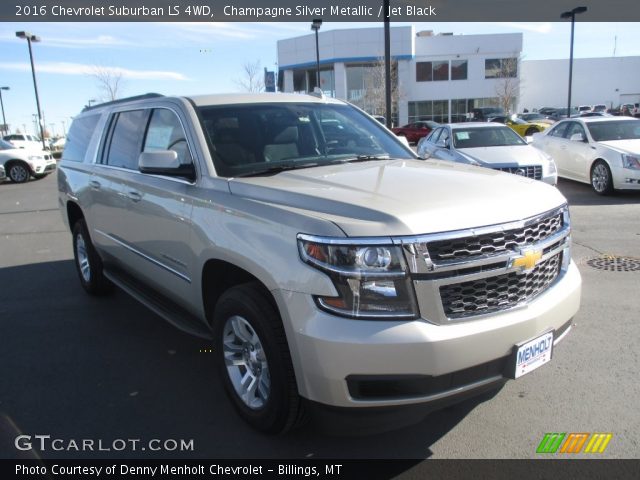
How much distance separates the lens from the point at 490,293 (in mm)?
2607

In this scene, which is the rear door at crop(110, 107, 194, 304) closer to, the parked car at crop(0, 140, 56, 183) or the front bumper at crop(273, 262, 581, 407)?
the front bumper at crop(273, 262, 581, 407)

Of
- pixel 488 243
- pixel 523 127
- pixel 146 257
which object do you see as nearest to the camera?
pixel 488 243

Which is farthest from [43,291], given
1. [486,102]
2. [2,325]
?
[486,102]

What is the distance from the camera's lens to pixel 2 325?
5.09 m

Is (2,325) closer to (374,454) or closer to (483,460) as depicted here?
(374,454)

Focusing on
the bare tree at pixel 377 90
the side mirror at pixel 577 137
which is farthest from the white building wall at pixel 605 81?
the side mirror at pixel 577 137

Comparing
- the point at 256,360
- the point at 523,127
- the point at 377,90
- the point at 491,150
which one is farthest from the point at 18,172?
the point at 377,90

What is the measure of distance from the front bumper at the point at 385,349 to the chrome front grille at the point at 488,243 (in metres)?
0.31

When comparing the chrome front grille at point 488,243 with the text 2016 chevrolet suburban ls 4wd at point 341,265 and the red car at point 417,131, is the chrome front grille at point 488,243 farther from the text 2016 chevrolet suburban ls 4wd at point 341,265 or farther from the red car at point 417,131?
the red car at point 417,131

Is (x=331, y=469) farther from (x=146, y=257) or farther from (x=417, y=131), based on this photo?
(x=417, y=131)

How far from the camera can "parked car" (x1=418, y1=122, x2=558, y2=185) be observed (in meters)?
10.4

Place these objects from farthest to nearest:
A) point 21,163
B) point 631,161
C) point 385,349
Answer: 1. point 21,163
2. point 631,161
3. point 385,349

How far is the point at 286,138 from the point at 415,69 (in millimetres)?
55065

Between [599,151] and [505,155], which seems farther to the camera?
[599,151]
